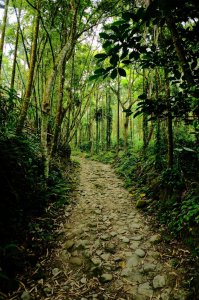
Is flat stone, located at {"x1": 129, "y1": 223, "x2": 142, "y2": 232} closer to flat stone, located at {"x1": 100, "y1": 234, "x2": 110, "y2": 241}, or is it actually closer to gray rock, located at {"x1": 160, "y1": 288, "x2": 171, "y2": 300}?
flat stone, located at {"x1": 100, "y1": 234, "x2": 110, "y2": 241}

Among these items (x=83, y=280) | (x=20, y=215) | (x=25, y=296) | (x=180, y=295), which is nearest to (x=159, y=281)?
(x=180, y=295)

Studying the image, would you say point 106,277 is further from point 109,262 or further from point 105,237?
point 105,237

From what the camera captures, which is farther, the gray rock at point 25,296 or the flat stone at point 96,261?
the flat stone at point 96,261

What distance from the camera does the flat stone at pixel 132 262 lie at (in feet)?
11.2

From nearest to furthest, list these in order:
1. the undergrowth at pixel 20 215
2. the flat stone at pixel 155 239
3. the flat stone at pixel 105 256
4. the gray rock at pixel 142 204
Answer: the undergrowth at pixel 20 215 → the flat stone at pixel 105 256 → the flat stone at pixel 155 239 → the gray rock at pixel 142 204

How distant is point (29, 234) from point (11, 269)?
81cm

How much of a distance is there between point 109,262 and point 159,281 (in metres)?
0.82

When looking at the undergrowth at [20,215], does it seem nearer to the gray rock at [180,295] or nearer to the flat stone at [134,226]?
the flat stone at [134,226]

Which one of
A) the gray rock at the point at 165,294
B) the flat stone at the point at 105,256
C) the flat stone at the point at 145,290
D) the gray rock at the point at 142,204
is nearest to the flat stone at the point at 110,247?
the flat stone at the point at 105,256

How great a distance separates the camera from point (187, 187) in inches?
187

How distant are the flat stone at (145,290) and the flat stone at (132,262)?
42 cm

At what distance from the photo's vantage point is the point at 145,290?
2904 millimetres

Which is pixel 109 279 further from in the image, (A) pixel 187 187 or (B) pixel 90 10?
(B) pixel 90 10

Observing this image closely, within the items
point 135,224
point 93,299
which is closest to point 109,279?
point 93,299
